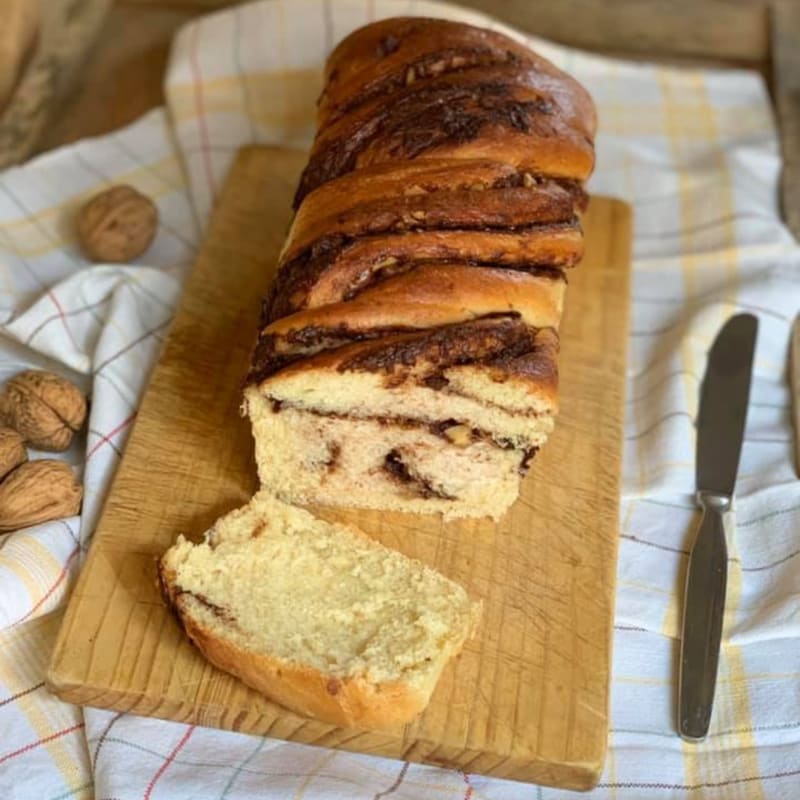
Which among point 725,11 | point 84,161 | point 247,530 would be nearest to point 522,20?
point 725,11

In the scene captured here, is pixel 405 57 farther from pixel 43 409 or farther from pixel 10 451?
pixel 10 451

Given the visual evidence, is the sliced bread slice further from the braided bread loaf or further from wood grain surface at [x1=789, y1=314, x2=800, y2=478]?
wood grain surface at [x1=789, y1=314, x2=800, y2=478]

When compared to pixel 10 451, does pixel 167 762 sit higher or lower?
lower

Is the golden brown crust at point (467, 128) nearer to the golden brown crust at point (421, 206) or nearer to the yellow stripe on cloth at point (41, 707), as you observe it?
the golden brown crust at point (421, 206)

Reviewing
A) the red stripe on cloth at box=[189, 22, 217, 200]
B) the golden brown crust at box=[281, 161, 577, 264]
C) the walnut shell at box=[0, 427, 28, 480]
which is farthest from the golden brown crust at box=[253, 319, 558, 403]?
the red stripe on cloth at box=[189, 22, 217, 200]

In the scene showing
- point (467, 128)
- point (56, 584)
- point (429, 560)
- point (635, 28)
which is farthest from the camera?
point (635, 28)

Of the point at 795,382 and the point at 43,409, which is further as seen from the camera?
the point at 795,382

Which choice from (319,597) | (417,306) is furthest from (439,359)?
(319,597)
